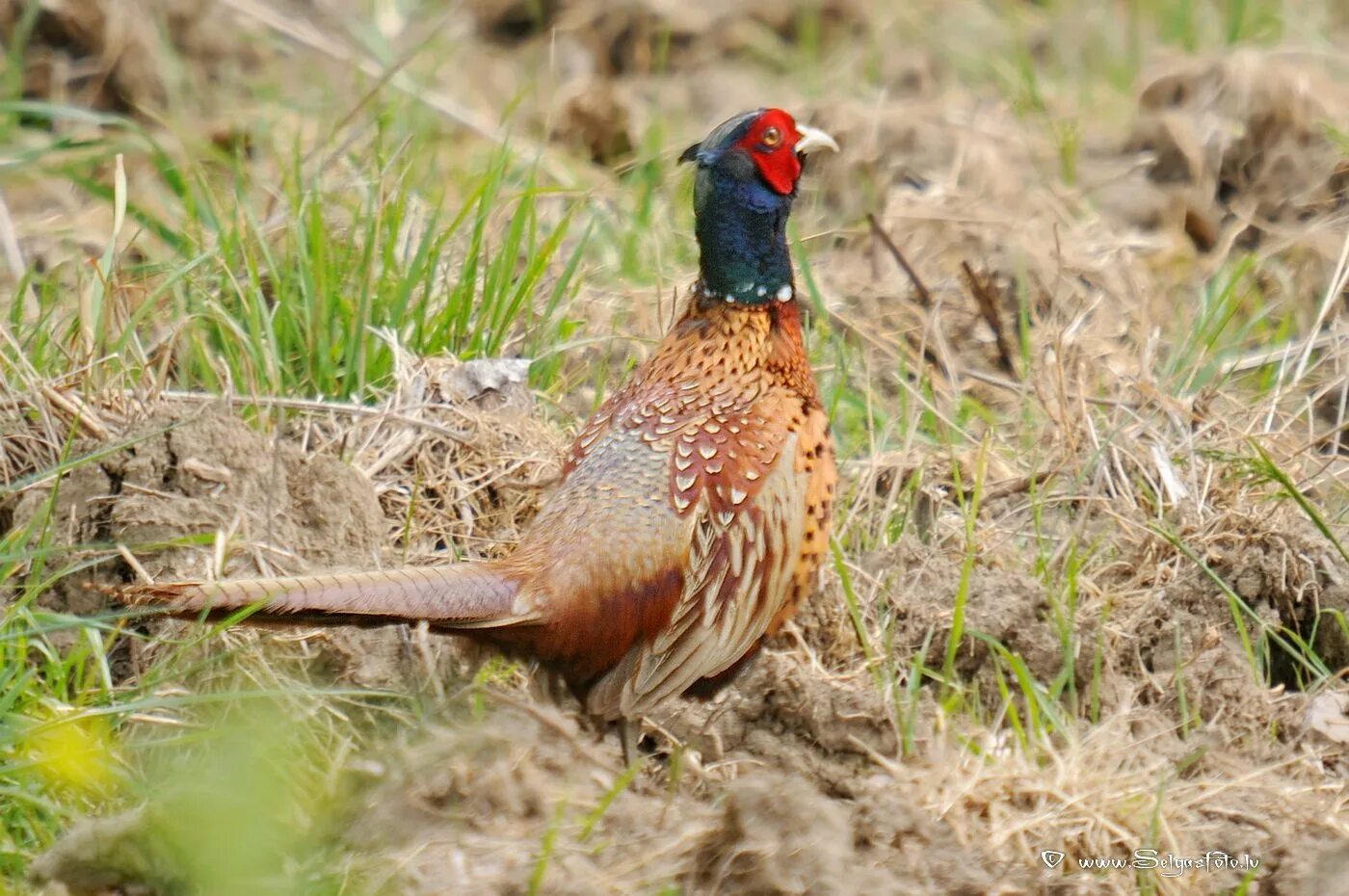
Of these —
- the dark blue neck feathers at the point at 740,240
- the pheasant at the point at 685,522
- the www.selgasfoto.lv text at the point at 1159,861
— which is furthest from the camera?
the dark blue neck feathers at the point at 740,240

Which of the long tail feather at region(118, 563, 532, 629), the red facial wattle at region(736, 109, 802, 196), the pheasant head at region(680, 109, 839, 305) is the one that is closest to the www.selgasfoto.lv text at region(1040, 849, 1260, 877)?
the long tail feather at region(118, 563, 532, 629)

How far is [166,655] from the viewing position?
312 cm

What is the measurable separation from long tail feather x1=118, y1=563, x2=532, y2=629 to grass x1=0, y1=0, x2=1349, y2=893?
155 mm

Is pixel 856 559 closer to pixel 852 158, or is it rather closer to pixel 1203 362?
pixel 1203 362

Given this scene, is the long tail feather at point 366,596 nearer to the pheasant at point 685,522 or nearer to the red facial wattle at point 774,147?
the pheasant at point 685,522

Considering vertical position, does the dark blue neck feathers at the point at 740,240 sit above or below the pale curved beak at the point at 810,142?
below

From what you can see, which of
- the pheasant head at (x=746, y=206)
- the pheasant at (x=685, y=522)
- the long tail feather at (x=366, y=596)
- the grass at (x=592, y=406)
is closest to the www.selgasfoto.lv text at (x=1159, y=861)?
the grass at (x=592, y=406)

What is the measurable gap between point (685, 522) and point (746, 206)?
27.8 inches

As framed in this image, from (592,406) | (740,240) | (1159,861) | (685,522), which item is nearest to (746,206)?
(740,240)

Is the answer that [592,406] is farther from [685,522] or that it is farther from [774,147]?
[685,522]

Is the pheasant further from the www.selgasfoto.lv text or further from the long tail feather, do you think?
the www.selgasfoto.lv text

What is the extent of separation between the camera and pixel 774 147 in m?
3.43

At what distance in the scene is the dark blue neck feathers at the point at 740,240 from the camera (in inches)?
134

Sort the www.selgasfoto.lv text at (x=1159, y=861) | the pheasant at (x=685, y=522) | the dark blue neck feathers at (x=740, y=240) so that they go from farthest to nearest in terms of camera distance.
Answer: the dark blue neck feathers at (x=740, y=240) < the pheasant at (x=685, y=522) < the www.selgasfoto.lv text at (x=1159, y=861)
